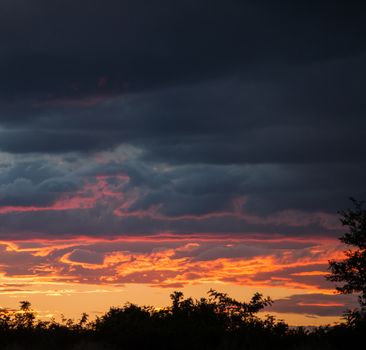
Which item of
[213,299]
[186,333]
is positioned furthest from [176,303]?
[186,333]

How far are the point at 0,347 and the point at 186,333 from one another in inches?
384

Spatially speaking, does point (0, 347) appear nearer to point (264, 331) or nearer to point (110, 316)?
point (110, 316)

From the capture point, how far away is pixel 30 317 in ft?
137

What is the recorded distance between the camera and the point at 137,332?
39.9 meters

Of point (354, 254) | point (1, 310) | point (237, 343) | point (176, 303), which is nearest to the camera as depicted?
point (237, 343)

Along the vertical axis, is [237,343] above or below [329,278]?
below

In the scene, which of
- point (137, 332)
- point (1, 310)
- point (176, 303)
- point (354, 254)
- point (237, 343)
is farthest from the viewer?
point (354, 254)

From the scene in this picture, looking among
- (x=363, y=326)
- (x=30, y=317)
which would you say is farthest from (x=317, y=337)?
(x=30, y=317)

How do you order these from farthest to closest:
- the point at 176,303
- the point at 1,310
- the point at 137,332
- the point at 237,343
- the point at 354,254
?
the point at 354,254, the point at 176,303, the point at 1,310, the point at 137,332, the point at 237,343

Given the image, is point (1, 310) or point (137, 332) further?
point (1, 310)

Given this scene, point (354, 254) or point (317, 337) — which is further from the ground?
point (354, 254)

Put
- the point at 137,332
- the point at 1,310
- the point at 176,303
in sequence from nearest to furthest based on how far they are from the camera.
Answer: the point at 137,332, the point at 1,310, the point at 176,303

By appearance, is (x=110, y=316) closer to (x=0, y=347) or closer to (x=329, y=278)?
(x=0, y=347)

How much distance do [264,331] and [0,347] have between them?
47.1 feet
